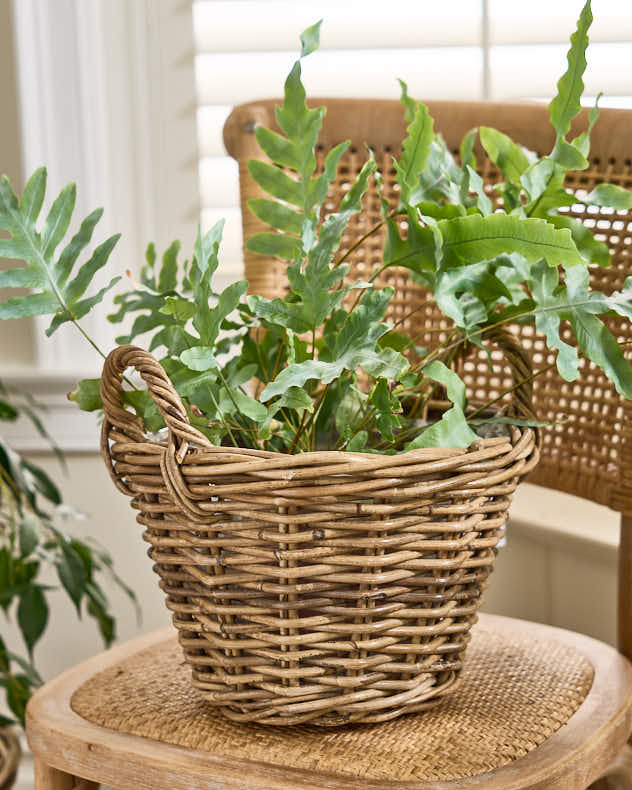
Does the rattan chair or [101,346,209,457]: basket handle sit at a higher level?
[101,346,209,457]: basket handle

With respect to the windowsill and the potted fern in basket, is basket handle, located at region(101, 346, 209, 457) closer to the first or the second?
the potted fern in basket

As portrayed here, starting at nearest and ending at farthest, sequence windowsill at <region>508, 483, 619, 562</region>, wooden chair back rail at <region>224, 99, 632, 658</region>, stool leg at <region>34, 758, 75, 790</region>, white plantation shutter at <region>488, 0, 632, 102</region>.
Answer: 1. stool leg at <region>34, 758, 75, 790</region>
2. wooden chair back rail at <region>224, 99, 632, 658</region>
3. windowsill at <region>508, 483, 619, 562</region>
4. white plantation shutter at <region>488, 0, 632, 102</region>

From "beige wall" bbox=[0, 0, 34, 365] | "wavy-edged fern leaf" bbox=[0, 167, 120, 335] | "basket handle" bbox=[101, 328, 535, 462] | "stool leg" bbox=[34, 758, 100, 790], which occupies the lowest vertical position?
"stool leg" bbox=[34, 758, 100, 790]

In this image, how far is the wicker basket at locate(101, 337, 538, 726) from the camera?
0.52 m

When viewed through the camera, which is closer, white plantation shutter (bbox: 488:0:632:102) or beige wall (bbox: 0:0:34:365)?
white plantation shutter (bbox: 488:0:632:102)

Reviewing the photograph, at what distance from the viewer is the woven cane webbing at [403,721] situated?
0.56 meters

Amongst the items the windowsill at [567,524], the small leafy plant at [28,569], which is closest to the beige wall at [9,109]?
the small leafy plant at [28,569]

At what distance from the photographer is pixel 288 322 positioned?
0.57 meters

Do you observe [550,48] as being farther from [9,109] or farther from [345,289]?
[345,289]

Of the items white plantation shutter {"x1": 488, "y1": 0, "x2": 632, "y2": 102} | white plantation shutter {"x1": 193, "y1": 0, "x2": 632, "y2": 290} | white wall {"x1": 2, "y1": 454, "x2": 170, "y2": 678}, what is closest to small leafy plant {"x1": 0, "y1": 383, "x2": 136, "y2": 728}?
white wall {"x1": 2, "y1": 454, "x2": 170, "y2": 678}

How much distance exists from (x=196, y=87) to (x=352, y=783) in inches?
40.2

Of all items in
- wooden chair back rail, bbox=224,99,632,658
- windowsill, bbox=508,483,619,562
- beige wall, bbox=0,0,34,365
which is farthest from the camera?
beige wall, bbox=0,0,34,365

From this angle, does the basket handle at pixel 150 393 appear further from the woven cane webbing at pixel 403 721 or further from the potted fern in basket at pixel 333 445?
the woven cane webbing at pixel 403 721

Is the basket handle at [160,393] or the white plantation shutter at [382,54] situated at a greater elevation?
the white plantation shutter at [382,54]
